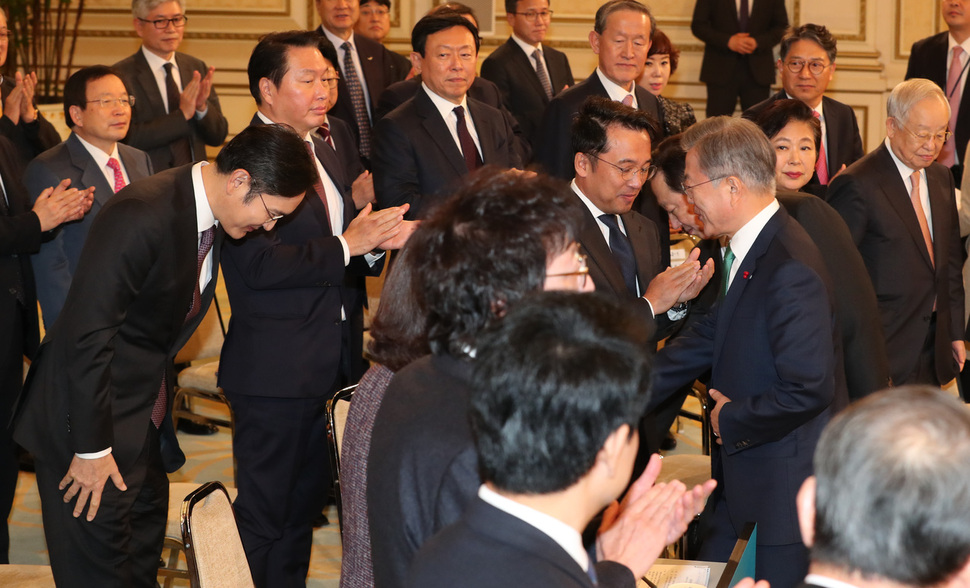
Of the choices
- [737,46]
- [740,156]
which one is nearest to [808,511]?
[740,156]

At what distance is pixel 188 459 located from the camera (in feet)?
15.9

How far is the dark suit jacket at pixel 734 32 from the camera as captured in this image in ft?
24.4

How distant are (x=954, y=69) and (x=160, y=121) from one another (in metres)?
4.58

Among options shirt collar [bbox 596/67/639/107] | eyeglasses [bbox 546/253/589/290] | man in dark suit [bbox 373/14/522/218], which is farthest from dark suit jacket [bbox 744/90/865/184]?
eyeglasses [bbox 546/253/589/290]

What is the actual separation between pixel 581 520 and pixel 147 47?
456 cm

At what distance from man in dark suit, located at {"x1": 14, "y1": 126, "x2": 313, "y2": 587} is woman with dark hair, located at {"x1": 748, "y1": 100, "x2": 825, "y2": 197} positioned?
1.84 meters

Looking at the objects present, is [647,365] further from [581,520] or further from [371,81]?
[371,81]

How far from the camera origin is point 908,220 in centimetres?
408

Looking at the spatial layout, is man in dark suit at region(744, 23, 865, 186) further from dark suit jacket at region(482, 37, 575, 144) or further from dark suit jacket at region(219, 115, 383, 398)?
dark suit jacket at region(219, 115, 383, 398)

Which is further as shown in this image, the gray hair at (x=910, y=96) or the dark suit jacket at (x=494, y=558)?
the gray hair at (x=910, y=96)

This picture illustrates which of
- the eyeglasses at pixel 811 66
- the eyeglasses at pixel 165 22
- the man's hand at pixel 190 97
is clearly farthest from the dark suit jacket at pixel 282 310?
the eyeglasses at pixel 811 66

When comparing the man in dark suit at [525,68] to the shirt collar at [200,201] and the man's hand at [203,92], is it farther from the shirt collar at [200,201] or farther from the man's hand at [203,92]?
the shirt collar at [200,201]

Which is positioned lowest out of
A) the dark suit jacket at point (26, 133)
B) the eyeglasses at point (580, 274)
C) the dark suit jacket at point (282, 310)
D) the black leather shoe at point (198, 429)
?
the black leather shoe at point (198, 429)

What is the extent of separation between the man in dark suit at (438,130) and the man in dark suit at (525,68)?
122cm
